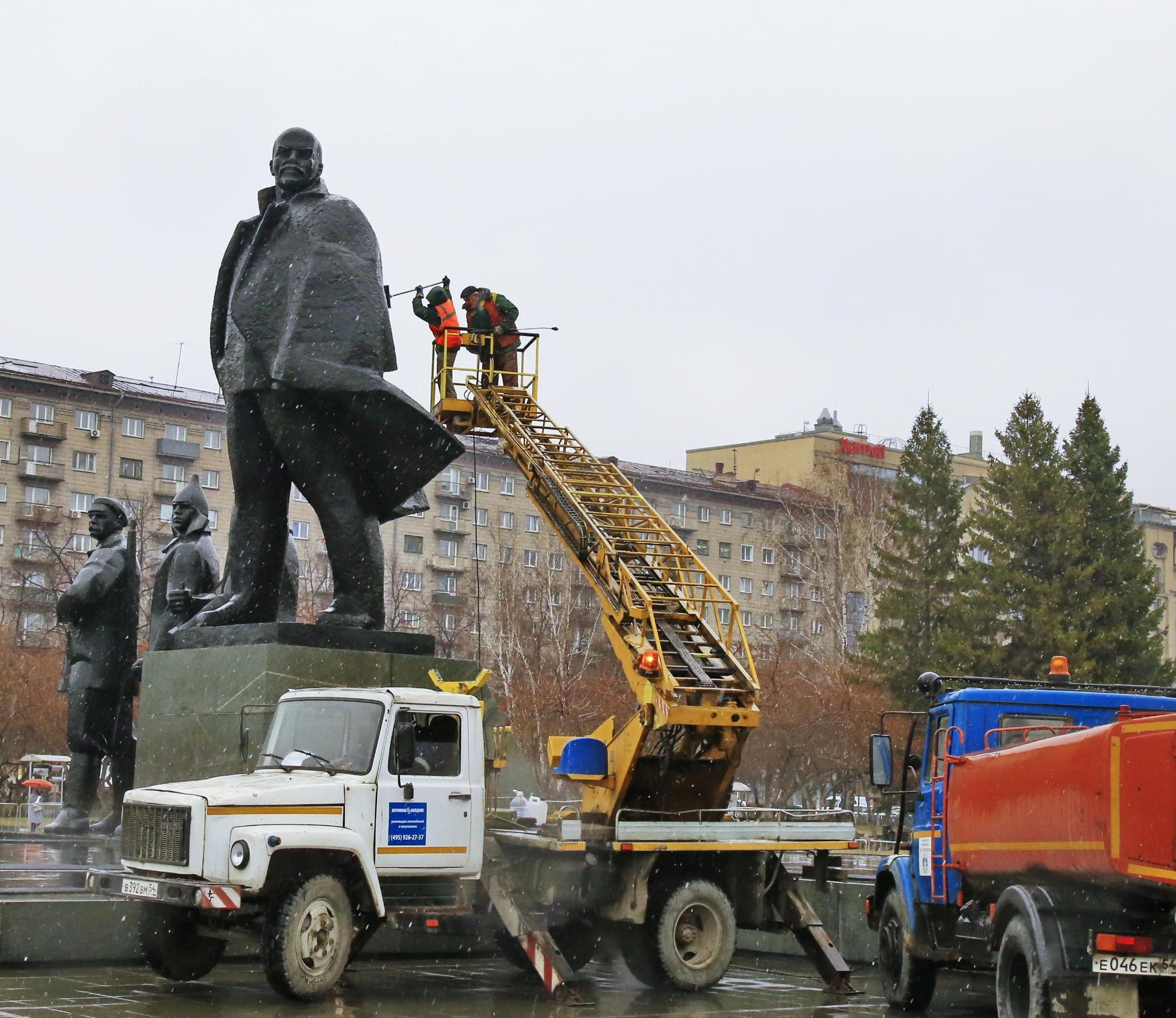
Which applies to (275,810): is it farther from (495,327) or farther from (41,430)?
(41,430)

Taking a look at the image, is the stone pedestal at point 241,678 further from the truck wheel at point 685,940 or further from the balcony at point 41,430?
the balcony at point 41,430

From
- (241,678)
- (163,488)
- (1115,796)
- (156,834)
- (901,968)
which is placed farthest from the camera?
(163,488)

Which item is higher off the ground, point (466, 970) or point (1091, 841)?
point (1091, 841)

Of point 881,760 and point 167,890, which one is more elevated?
point 881,760

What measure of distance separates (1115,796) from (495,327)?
19322mm

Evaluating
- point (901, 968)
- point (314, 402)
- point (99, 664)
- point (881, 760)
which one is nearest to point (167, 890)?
point (314, 402)

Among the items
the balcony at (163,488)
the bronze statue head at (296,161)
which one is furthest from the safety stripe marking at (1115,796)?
the balcony at (163,488)

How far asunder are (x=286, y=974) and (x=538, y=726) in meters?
38.7

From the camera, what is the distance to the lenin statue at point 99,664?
18.7 metres

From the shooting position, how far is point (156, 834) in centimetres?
1219

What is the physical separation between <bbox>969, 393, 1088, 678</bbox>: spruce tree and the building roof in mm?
35200

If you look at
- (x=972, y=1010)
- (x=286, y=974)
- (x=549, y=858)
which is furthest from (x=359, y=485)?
(x=972, y=1010)

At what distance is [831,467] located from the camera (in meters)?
74.5

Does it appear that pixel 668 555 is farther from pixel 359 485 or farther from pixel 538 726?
pixel 538 726
